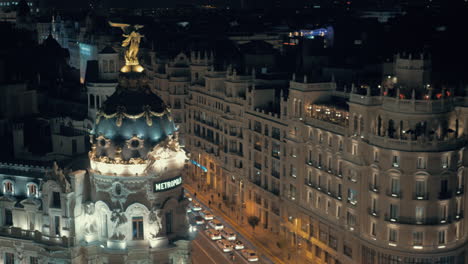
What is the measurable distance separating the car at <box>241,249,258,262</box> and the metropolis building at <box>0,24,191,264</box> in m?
52.4

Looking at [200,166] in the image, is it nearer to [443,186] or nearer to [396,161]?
[396,161]

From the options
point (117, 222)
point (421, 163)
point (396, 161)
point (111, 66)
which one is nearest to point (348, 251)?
point (396, 161)

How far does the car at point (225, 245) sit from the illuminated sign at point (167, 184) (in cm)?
5790

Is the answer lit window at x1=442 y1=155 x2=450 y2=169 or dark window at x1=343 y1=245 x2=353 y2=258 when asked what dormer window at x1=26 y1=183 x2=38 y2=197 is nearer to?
dark window at x1=343 y1=245 x2=353 y2=258

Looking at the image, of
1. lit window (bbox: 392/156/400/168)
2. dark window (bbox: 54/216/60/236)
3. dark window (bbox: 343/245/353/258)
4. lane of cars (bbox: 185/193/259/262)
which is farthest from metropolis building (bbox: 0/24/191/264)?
lane of cars (bbox: 185/193/259/262)

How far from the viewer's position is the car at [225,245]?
428ft

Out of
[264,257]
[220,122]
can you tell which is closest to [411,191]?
[264,257]

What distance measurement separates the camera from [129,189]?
2842 inches

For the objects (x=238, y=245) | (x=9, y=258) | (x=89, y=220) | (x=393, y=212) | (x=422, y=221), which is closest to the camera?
(x=89, y=220)

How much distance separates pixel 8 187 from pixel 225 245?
171 ft

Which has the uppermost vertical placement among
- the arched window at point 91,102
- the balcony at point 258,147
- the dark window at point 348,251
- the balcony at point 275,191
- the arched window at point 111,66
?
the arched window at point 111,66

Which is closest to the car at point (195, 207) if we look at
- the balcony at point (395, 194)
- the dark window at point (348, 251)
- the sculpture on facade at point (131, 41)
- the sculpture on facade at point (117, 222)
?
the dark window at point (348, 251)

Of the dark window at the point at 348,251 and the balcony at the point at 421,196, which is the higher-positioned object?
the balcony at the point at 421,196

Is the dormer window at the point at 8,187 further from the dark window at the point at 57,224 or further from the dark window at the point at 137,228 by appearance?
the dark window at the point at 137,228
